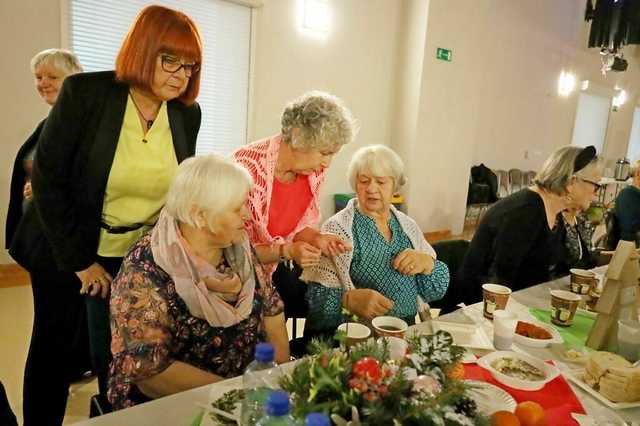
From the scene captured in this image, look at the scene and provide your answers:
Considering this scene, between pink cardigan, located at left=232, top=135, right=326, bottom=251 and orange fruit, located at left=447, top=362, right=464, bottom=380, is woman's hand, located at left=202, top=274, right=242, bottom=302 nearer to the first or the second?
pink cardigan, located at left=232, top=135, right=326, bottom=251

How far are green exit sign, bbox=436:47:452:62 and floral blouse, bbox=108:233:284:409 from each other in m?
5.11

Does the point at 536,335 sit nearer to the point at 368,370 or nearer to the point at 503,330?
the point at 503,330

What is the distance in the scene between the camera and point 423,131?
5.77 metres

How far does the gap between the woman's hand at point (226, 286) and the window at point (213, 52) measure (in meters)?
3.12

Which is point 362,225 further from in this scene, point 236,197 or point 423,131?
point 423,131

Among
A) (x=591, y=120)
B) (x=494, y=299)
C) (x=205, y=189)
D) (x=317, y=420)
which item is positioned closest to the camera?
(x=317, y=420)

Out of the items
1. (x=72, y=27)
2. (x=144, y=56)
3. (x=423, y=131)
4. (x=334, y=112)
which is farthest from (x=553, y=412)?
(x=423, y=131)

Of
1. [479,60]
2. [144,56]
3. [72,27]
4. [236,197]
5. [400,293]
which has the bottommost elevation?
[400,293]

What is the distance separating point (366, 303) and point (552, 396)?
660 mm

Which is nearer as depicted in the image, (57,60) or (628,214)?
(57,60)

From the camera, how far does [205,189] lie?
127cm

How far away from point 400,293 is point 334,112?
0.77m

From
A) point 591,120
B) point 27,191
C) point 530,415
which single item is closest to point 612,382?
point 530,415

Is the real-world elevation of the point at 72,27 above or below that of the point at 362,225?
above
